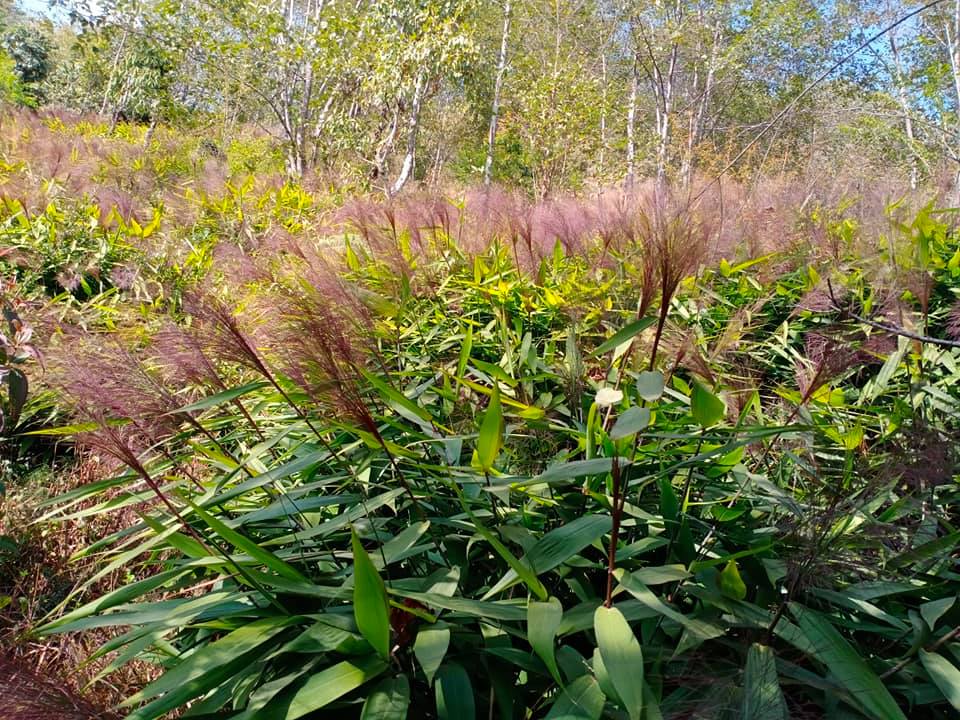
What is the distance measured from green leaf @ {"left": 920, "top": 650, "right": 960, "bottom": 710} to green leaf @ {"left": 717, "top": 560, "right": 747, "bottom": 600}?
0.93ft

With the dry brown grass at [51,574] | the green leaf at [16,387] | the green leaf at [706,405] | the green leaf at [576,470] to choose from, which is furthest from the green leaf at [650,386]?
the green leaf at [16,387]

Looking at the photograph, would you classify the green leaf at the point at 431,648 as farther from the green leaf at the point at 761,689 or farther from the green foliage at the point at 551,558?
the green leaf at the point at 761,689

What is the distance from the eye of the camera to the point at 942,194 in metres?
3.56

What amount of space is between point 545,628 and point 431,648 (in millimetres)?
183

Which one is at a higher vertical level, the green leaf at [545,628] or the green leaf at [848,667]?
the green leaf at [545,628]

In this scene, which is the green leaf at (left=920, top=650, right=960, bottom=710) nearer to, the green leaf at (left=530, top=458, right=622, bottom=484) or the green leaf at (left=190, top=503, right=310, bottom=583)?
the green leaf at (left=530, top=458, right=622, bottom=484)

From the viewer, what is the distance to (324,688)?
103 cm

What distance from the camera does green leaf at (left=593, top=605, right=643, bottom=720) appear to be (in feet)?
2.93

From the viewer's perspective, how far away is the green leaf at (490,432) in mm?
1069

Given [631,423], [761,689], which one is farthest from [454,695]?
[631,423]

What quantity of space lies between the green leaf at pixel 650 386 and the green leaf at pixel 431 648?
504 mm

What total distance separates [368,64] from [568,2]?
916 cm

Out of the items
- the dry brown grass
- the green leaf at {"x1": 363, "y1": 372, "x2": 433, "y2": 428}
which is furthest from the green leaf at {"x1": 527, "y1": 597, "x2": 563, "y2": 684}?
the dry brown grass

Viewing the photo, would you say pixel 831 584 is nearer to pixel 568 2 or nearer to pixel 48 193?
pixel 48 193
